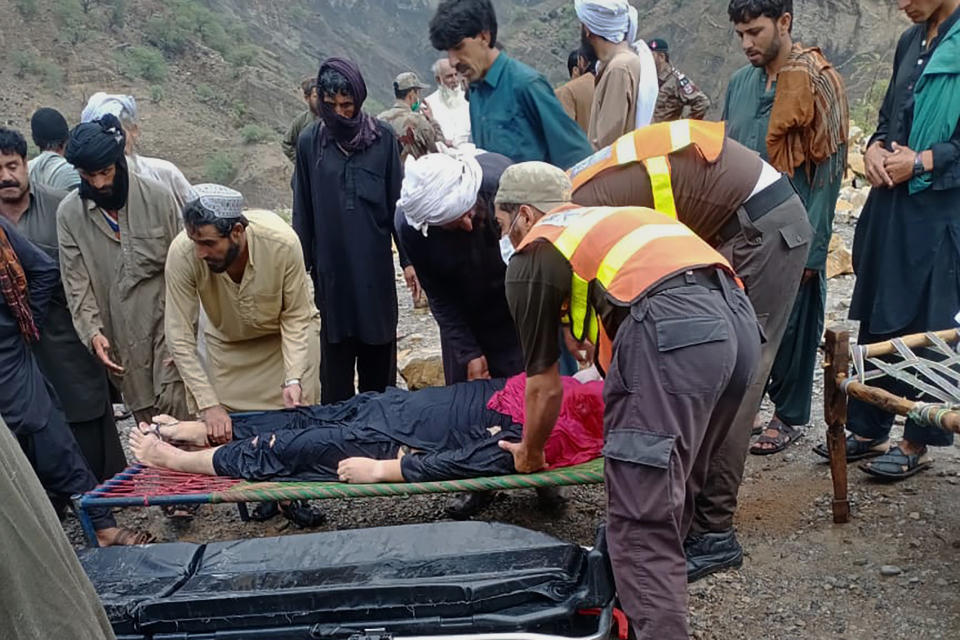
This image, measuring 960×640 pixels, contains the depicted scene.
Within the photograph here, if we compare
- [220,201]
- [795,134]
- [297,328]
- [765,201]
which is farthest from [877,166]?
[220,201]

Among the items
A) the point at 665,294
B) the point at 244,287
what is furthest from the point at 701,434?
the point at 244,287

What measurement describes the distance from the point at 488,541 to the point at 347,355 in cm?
174

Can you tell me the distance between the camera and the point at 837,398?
10.3 feet

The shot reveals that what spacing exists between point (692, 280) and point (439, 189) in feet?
3.81

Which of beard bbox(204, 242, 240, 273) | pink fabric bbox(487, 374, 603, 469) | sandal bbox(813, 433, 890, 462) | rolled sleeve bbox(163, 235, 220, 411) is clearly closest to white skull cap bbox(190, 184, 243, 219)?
beard bbox(204, 242, 240, 273)

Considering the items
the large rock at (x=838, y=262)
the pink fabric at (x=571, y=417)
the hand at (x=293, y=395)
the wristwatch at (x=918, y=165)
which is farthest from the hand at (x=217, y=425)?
the large rock at (x=838, y=262)

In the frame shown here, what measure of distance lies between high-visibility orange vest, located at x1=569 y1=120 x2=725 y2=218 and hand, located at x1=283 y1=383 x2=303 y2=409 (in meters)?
1.64

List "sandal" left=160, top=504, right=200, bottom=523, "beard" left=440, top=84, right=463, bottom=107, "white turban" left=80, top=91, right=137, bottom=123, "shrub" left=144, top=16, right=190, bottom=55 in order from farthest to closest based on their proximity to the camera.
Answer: "shrub" left=144, top=16, right=190, bottom=55, "beard" left=440, top=84, right=463, bottom=107, "white turban" left=80, top=91, right=137, bottom=123, "sandal" left=160, top=504, right=200, bottom=523

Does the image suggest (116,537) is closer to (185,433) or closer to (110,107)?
(185,433)

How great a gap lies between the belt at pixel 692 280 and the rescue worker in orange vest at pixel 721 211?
1.71ft

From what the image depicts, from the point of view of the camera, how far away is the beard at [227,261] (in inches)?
133

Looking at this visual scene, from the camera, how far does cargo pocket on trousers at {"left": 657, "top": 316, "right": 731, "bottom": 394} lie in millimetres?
2217

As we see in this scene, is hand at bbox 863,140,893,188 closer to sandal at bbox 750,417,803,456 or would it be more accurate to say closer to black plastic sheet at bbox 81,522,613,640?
sandal at bbox 750,417,803,456

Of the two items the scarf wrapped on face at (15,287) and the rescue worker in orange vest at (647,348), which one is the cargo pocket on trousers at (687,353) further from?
the scarf wrapped on face at (15,287)
